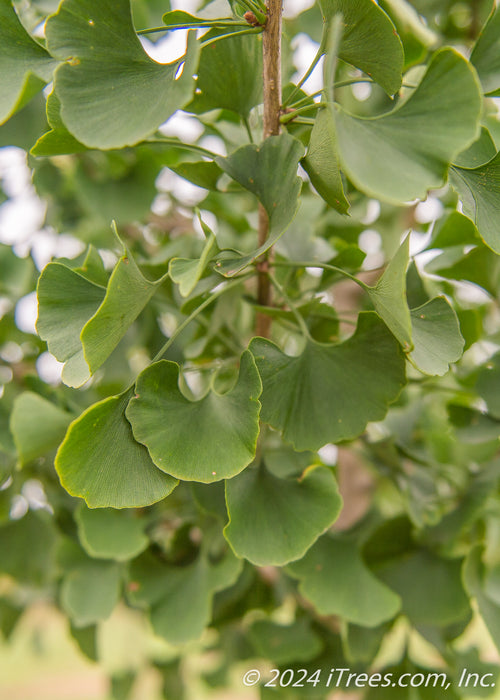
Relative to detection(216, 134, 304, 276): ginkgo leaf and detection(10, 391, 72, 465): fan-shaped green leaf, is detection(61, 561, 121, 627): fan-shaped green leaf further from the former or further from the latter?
detection(216, 134, 304, 276): ginkgo leaf

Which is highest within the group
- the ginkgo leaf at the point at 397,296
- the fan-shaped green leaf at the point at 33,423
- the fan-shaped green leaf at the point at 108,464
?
the ginkgo leaf at the point at 397,296

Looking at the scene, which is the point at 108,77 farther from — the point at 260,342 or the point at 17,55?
the point at 260,342

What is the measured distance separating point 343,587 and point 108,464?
0.95 feet

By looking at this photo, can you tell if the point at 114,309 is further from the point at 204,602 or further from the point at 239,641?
the point at 239,641

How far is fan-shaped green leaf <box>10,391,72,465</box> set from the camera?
0.50m

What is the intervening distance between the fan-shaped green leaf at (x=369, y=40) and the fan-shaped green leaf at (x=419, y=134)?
5 centimetres

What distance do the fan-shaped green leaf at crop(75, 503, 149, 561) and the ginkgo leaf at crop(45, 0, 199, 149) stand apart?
37cm

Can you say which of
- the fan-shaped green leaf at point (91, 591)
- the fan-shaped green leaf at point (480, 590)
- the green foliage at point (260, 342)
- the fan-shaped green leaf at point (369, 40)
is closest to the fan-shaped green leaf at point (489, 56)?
the green foliage at point (260, 342)

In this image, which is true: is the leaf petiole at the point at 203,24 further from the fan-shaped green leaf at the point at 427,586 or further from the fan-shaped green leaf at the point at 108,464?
the fan-shaped green leaf at the point at 427,586

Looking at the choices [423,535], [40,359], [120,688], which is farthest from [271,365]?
[120,688]

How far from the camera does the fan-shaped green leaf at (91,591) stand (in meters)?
0.61

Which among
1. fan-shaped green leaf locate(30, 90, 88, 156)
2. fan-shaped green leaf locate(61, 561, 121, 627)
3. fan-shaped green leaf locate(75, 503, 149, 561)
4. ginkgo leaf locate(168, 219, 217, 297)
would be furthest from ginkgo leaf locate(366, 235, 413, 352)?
fan-shaped green leaf locate(61, 561, 121, 627)

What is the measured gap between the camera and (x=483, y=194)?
1.32 ft

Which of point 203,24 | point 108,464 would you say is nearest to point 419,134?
point 203,24
